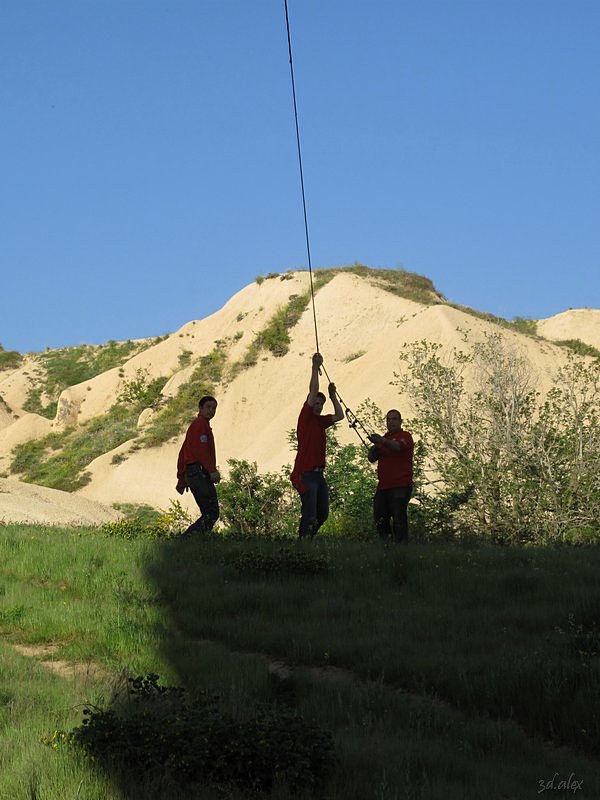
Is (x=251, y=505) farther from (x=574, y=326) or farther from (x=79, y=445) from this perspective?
(x=574, y=326)

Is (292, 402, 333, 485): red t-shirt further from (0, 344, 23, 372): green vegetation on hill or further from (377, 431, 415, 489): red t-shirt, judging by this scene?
(0, 344, 23, 372): green vegetation on hill

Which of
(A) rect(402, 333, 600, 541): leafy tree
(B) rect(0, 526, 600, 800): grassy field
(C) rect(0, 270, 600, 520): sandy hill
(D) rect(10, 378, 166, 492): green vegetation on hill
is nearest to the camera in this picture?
(B) rect(0, 526, 600, 800): grassy field

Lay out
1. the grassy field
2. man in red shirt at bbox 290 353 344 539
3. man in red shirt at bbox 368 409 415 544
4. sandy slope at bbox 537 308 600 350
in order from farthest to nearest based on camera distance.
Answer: sandy slope at bbox 537 308 600 350, man in red shirt at bbox 290 353 344 539, man in red shirt at bbox 368 409 415 544, the grassy field

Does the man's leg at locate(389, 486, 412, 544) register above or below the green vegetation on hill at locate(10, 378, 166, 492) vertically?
below

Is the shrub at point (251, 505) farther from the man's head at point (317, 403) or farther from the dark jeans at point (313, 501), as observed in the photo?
the man's head at point (317, 403)

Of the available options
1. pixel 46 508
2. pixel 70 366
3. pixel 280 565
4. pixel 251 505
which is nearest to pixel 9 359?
pixel 70 366

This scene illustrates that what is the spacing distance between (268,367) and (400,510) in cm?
3422

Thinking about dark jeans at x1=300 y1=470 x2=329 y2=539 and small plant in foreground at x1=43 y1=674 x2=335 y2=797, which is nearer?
small plant in foreground at x1=43 y1=674 x2=335 y2=797

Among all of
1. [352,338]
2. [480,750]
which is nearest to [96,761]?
[480,750]

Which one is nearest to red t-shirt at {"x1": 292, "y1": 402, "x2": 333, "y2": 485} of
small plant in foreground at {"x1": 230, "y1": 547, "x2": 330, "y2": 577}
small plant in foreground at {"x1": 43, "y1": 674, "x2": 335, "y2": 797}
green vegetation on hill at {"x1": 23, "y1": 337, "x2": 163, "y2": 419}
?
small plant in foreground at {"x1": 230, "y1": 547, "x2": 330, "y2": 577}

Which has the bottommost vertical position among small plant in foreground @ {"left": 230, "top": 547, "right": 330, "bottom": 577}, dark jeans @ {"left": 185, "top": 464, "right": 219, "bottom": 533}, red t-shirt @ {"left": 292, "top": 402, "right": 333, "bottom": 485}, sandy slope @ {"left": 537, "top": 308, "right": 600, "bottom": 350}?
small plant in foreground @ {"left": 230, "top": 547, "right": 330, "bottom": 577}

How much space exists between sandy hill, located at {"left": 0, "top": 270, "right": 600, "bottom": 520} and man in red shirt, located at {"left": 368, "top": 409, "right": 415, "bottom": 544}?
54.8 ft

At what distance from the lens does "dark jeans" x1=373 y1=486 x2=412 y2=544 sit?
39.0 ft

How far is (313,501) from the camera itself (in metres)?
11.9
